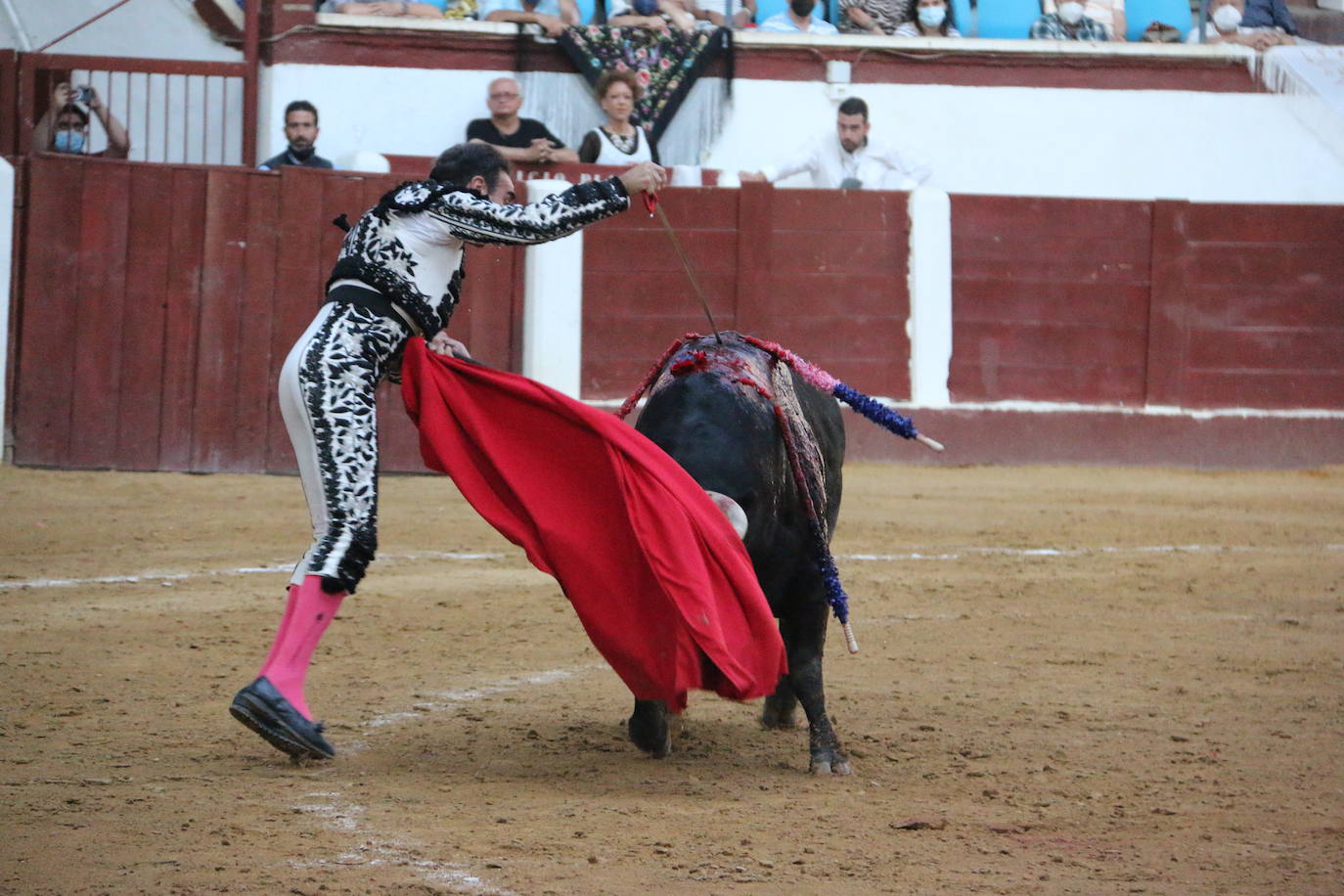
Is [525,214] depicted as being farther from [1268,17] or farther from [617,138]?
[1268,17]

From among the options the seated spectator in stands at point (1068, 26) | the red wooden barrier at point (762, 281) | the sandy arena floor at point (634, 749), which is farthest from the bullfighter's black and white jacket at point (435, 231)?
the seated spectator in stands at point (1068, 26)

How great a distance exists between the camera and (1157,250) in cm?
952

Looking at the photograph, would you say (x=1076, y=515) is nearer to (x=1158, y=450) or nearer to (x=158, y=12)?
(x=1158, y=450)

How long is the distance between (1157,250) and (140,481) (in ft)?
18.4

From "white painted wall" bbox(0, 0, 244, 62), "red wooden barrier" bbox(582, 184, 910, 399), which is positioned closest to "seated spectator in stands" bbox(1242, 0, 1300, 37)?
"red wooden barrier" bbox(582, 184, 910, 399)

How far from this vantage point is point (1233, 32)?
1112cm

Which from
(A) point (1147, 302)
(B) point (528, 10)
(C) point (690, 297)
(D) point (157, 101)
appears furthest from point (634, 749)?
(B) point (528, 10)

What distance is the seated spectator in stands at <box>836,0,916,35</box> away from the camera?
10430 mm

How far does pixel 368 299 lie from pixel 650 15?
7200 mm

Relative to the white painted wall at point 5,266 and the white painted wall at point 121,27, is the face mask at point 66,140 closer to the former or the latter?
the white painted wall at point 5,266

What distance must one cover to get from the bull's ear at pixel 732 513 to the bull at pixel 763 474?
4cm

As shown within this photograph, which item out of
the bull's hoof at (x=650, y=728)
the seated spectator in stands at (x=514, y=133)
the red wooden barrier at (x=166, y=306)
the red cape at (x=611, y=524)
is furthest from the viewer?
the seated spectator in stands at (x=514, y=133)

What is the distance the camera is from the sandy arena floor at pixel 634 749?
2615 millimetres

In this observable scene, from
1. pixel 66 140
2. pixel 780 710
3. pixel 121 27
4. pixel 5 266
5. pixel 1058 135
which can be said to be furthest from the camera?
pixel 1058 135
